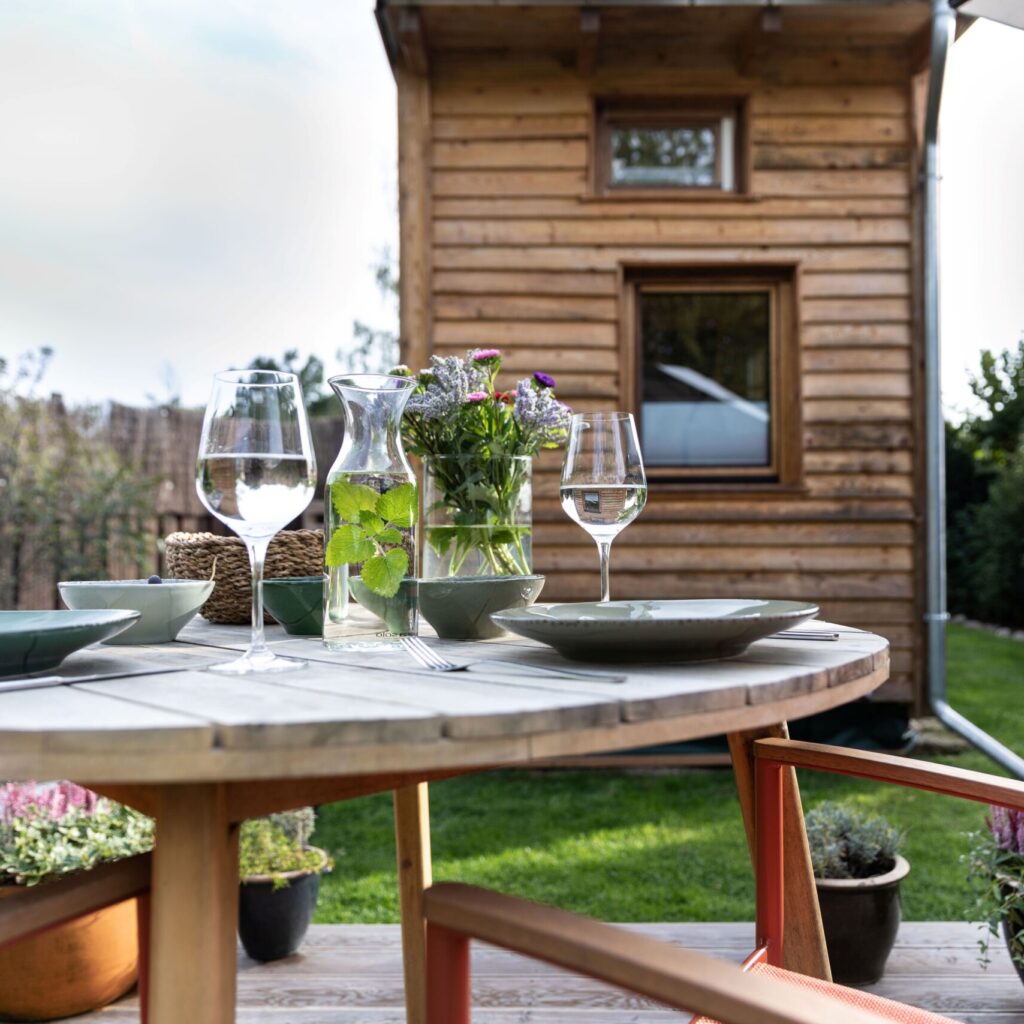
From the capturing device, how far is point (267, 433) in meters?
0.89

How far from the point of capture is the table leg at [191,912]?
2.38ft

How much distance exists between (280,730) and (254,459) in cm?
32

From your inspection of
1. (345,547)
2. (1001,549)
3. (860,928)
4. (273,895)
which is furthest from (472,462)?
(1001,549)

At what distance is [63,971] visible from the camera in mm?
1994

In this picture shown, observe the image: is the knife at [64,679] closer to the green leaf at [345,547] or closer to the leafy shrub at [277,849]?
the green leaf at [345,547]

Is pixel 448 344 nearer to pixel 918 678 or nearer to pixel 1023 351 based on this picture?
pixel 918 678

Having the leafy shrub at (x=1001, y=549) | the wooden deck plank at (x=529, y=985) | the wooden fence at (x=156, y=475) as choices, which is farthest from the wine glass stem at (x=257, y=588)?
the leafy shrub at (x=1001, y=549)

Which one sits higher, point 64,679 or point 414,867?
point 64,679

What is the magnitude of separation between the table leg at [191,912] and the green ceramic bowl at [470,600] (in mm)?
486

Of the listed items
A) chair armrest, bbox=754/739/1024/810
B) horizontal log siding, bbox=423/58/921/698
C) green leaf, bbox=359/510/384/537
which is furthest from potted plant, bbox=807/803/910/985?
horizontal log siding, bbox=423/58/921/698

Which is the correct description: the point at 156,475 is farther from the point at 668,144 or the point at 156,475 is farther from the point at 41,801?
the point at 41,801

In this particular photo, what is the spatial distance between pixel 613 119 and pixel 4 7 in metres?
9.22

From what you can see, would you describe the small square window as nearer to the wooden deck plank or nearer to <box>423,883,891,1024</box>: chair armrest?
the wooden deck plank

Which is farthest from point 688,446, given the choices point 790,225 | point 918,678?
point 918,678
